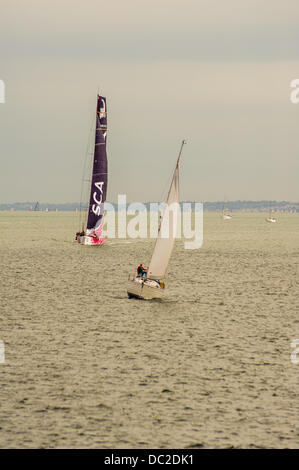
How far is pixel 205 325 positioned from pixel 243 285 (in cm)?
2565

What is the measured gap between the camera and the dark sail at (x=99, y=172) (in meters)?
105

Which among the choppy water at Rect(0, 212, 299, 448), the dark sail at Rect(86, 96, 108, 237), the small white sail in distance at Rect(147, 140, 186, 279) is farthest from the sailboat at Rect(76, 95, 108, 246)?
the small white sail in distance at Rect(147, 140, 186, 279)

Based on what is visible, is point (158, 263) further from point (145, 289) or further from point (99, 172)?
point (99, 172)

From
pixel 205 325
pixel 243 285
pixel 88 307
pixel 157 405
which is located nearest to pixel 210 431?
pixel 157 405

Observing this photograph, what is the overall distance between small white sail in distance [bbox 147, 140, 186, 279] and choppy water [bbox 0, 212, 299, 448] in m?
3.12

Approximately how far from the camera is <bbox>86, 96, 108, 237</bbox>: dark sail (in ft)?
344

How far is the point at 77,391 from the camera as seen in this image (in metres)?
30.0

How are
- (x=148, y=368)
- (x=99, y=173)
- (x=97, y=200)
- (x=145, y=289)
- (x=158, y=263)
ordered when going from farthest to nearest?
(x=97, y=200)
(x=99, y=173)
(x=145, y=289)
(x=158, y=263)
(x=148, y=368)

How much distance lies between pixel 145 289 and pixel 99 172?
51.5 metres

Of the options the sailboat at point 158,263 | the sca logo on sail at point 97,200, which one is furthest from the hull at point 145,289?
the sca logo on sail at point 97,200

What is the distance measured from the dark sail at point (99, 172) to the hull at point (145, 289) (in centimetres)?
4987

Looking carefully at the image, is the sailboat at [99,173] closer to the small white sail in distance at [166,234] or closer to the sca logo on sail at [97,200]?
the sca logo on sail at [97,200]

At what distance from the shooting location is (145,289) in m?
55.8

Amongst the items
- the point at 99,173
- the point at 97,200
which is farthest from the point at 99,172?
the point at 97,200
